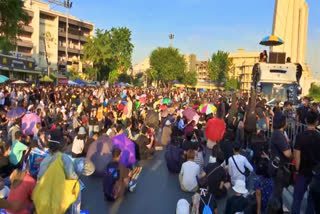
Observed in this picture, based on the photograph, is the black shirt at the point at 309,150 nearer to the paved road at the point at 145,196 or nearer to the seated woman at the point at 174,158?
the paved road at the point at 145,196

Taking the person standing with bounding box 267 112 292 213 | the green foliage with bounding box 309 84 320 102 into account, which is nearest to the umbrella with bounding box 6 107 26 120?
the person standing with bounding box 267 112 292 213

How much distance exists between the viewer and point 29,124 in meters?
10.2

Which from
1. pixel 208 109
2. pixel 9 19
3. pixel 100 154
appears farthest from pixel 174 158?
pixel 9 19

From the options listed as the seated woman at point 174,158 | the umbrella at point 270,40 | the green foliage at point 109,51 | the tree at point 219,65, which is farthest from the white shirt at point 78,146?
the tree at point 219,65

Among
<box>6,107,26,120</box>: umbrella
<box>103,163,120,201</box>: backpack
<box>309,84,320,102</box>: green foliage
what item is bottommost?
<box>103,163,120,201</box>: backpack

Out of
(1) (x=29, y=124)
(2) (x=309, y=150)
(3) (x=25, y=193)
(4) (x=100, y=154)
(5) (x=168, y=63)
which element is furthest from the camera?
(5) (x=168, y=63)

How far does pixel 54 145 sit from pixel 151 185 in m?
3.41

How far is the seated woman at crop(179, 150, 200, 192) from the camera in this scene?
22.4 ft

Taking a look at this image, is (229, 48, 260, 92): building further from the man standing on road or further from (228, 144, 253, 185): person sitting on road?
the man standing on road

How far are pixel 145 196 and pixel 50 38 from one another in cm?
6711

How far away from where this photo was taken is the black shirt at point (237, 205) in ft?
15.1

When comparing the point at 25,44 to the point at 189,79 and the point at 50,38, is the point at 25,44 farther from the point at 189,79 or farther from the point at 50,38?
the point at 189,79

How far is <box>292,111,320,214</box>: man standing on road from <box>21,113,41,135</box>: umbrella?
808 centimetres

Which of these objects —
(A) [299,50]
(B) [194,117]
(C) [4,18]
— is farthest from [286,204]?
(A) [299,50]
